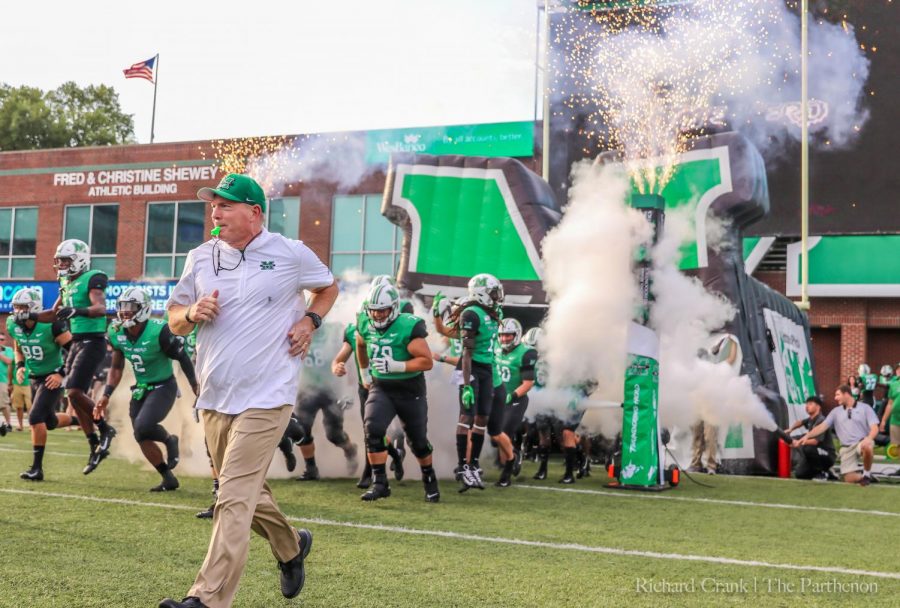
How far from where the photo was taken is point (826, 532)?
761cm

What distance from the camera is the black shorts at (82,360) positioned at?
9.38 meters

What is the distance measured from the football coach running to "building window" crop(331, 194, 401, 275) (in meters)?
23.0

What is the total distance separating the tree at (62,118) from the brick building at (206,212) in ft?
42.1

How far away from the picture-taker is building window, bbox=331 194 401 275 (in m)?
27.5

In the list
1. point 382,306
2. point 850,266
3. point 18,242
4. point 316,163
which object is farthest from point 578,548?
point 18,242

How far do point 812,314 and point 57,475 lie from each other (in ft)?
67.6

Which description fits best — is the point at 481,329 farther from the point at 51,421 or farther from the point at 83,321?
the point at 51,421

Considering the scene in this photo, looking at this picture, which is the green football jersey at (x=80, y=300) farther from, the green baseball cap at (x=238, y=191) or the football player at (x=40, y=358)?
the green baseball cap at (x=238, y=191)

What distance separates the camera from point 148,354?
861cm

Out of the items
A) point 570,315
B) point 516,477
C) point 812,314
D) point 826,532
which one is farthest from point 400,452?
point 812,314

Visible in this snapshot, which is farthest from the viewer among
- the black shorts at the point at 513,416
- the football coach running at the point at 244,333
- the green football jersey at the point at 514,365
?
the green football jersey at the point at 514,365

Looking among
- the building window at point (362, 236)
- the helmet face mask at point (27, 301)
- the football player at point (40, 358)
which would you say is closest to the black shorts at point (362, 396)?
the football player at point (40, 358)

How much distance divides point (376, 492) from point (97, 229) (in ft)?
82.9

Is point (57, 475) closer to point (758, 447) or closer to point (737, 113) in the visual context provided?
point (758, 447)
